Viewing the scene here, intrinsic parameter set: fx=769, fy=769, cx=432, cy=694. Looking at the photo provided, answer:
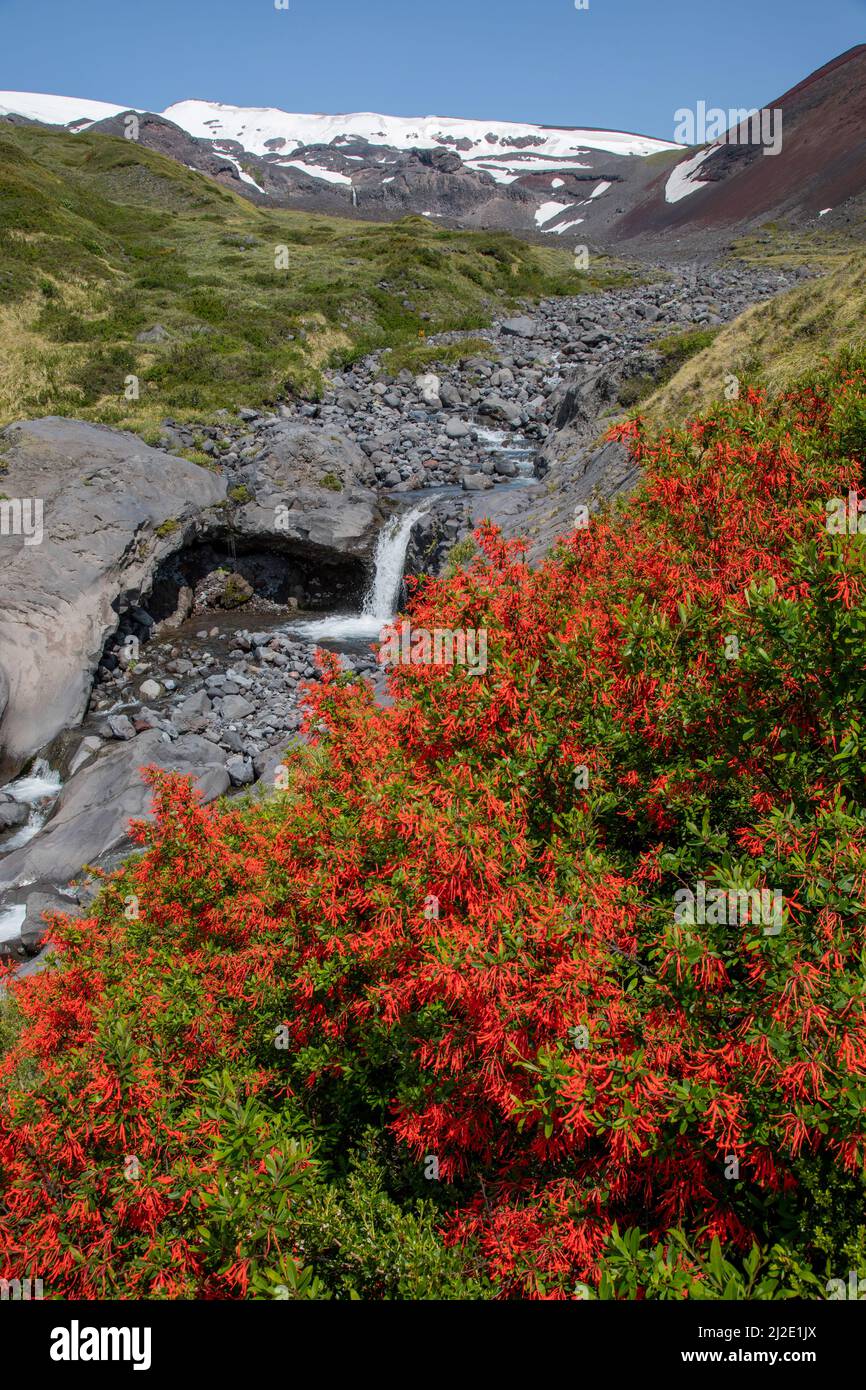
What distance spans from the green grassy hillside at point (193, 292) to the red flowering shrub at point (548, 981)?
29.4 metres

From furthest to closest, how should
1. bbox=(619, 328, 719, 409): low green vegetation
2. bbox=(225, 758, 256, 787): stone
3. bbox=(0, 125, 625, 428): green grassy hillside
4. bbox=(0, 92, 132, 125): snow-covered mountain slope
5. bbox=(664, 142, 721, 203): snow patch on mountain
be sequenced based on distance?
bbox=(0, 92, 132, 125): snow-covered mountain slope, bbox=(664, 142, 721, 203): snow patch on mountain, bbox=(0, 125, 625, 428): green grassy hillside, bbox=(619, 328, 719, 409): low green vegetation, bbox=(225, 758, 256, 787): stone

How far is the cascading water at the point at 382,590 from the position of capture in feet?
83.7

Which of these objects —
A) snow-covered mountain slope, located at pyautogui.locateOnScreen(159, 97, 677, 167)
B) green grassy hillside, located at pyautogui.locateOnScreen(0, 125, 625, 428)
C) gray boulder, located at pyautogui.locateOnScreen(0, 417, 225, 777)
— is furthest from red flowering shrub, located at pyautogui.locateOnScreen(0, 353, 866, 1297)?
snow-covered mountain slope, located at pyautogui.locateOnScreen(159, 97, 677, 167)

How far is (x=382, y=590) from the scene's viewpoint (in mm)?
26250

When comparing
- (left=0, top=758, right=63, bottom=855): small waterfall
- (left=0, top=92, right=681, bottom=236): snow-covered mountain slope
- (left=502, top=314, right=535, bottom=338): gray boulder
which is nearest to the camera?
(left=0, top=758, right=63, bottom=855): small waterfall

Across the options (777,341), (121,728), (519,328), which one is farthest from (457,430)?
(121,728)

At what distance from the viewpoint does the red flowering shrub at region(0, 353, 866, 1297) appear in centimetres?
388

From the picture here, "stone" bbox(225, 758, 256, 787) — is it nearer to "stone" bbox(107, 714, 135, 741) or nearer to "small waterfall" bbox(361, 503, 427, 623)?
"stone" bbox(107, 714, 135, 741)

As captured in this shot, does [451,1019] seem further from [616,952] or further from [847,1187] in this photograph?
[847,1187]

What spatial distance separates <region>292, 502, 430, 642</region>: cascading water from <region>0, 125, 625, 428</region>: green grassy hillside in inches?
490

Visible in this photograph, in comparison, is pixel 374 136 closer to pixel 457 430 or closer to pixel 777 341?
pixel 457 430
